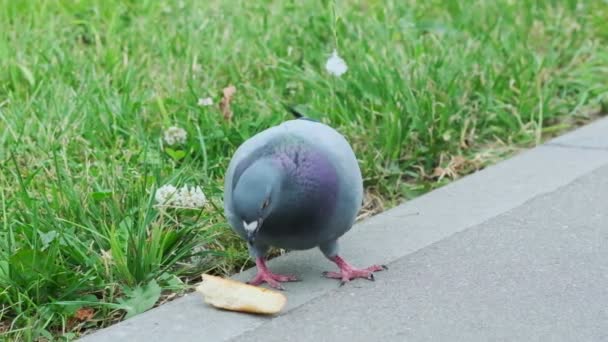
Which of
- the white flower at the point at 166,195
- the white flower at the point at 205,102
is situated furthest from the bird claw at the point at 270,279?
the white flower at the point at 205,102

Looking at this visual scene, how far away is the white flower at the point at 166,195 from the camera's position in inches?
117

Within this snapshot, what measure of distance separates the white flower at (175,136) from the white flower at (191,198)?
0.59m

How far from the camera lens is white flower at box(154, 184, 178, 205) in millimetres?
2973

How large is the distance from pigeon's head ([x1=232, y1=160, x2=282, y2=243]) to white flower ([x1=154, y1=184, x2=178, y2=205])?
0.47m

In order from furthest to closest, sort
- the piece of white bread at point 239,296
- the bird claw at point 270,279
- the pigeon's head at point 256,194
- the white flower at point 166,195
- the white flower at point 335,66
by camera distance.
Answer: the white flower at point 335,66, the white flower at point 166,195, the bird claw at point 270,279, the piece of white bread at point 239,296, the pigeon's head at point 256,194

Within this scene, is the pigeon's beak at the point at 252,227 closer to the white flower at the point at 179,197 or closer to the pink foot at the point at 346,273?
the pink foot at the point at 346,273

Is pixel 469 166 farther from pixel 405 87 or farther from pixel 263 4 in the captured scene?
pixel 263 4

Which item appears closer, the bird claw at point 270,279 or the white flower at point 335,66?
the bird claw at point 270,279

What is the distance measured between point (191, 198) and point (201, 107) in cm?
80

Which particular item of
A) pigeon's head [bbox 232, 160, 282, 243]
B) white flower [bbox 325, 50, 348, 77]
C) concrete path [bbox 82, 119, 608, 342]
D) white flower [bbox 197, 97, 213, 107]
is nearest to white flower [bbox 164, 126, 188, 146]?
white flower [bbox 197, 97, 213, 107]

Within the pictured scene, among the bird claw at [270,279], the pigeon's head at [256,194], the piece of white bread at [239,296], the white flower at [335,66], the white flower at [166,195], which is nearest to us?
the pigeon's head at [256,194]

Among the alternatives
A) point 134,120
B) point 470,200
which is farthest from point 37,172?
point 470,200

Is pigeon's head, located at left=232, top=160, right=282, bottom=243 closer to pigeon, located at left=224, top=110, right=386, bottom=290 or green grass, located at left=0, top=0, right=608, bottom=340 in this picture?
pigeon, located at left=224, top=110, right=386, bottom=290

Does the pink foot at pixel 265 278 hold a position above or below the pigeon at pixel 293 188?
below
